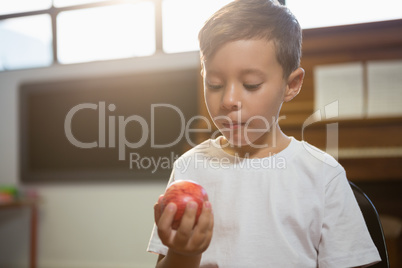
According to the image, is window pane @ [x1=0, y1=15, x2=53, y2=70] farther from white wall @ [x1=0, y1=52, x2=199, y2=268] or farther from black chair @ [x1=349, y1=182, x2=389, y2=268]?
black chair @ [x1=349, y1=182, x2=389, y2=268]

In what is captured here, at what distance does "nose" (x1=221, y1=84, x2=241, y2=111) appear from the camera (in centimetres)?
53

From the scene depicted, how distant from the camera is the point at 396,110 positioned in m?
1.47

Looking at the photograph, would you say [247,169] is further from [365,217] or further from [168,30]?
[168,30]

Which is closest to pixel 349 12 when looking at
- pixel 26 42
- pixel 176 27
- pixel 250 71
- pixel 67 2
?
pixel 250 71

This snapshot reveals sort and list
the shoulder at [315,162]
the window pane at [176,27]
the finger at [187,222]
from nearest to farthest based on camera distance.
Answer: the finger at [187,222] → the shoulder at [315,162] → the window pane at [176,27]

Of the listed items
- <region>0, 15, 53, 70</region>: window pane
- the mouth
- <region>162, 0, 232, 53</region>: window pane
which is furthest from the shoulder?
<region>0, 15, 53, 70</region>: window pane

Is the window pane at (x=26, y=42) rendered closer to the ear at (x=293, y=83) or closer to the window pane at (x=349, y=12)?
the window pane at (x=349, y=12)

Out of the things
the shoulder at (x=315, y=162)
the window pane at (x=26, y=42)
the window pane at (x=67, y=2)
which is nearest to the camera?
the shoulder at (x=315, y=162)

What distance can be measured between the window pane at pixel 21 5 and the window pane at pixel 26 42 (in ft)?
0.20

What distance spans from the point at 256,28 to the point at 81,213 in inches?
88.5

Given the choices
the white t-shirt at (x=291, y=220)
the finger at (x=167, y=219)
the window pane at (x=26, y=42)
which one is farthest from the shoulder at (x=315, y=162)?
the window pane at (x=26, y=42)

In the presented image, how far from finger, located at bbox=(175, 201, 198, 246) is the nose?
0.49ft

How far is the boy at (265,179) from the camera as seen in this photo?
0.55m

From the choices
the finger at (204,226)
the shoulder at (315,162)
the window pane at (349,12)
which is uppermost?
the window pane at (349,12)
